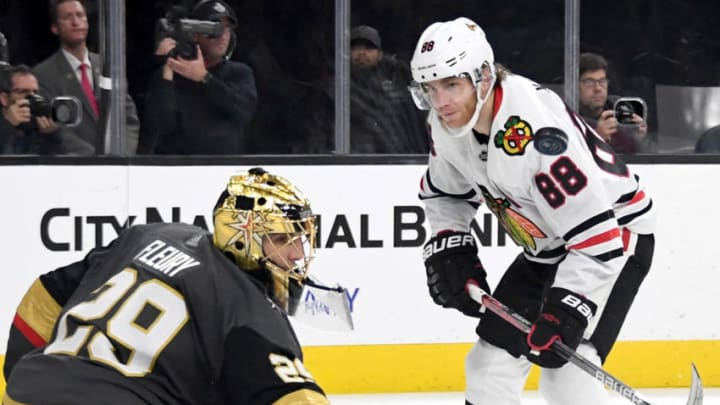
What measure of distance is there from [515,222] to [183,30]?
165 cm

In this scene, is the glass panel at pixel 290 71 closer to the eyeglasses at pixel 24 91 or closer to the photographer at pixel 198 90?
the photographer at pixel 198 90

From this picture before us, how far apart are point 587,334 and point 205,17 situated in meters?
1.83

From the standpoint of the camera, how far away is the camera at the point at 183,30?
4.63m

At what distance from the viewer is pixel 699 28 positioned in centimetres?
495

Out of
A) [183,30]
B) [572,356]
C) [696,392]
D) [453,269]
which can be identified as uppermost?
[183,30]

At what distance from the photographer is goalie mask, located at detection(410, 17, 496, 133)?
317 centimetres

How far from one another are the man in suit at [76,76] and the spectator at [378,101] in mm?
679

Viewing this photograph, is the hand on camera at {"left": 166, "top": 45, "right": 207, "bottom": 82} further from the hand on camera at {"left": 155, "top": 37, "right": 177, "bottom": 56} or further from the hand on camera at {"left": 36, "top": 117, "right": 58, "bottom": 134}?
the hand on camera at {"left": 36, "top": 117, "right": 58, "bottom": 134}

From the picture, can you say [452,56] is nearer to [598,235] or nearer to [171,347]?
[598,235]

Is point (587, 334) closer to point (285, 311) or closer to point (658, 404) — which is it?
point (285, 311)

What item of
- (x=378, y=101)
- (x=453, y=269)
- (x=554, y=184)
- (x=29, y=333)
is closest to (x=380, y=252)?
(x=378, y=101)

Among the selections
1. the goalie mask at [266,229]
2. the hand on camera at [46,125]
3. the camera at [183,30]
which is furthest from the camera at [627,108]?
the goalie mask at [266,229]

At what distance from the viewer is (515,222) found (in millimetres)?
3340

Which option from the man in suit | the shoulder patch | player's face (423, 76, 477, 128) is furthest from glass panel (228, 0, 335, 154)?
the shoulder patch
